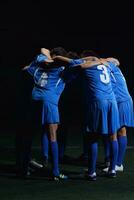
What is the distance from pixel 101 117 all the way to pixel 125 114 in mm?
707

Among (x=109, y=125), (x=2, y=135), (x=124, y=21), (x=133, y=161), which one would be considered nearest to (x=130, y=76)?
(x=124, y=21)

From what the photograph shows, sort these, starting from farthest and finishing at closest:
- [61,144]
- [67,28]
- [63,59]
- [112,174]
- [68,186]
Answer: [67,28], [61,144], [112,174], [63,59], [68,186]

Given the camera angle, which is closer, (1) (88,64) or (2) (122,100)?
(1) (88,64)

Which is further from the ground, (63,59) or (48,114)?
(63,59)

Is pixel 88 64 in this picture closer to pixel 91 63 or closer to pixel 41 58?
pixel 91 63

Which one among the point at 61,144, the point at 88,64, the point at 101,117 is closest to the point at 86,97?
the point at 101,117

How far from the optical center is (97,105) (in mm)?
7883

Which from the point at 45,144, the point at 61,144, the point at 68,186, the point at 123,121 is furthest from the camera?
the point at 61,144

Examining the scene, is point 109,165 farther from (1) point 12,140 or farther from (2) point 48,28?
(2) point 48,28

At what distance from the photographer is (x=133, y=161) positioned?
930cm

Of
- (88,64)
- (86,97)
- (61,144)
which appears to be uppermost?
(88,64)

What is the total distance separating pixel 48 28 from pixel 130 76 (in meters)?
3.33

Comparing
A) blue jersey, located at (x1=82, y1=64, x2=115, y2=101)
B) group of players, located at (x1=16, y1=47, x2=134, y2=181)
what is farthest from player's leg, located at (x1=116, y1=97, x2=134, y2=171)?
blue jersey, located at (x1=82, y1=64, x2=115, y2=101)

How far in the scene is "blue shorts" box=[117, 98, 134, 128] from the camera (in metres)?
8.47
